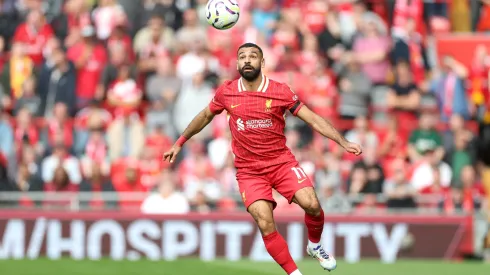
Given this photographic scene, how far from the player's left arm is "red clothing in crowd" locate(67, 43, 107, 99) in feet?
29.0

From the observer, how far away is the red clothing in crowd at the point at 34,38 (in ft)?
70.9

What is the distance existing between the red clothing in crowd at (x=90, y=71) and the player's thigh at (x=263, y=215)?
888 centimetres

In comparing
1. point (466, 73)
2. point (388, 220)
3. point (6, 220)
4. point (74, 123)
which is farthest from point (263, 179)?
point (466, 73)

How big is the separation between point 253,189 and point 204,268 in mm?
2735

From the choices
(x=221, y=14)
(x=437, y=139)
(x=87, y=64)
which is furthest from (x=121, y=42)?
(x=221, y=14)

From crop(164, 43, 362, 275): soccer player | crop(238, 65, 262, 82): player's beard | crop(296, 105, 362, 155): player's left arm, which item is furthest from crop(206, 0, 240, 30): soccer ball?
crop(296, 105, 362, 155): player's left arm

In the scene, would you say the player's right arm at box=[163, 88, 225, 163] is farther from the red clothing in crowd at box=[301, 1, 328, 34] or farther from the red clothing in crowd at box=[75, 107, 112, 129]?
the red clothing in crowd at box=[301, 1, 328, 34]

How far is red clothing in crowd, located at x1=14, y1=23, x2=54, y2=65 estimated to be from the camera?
21.6 metres

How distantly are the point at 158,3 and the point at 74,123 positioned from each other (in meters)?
2.85

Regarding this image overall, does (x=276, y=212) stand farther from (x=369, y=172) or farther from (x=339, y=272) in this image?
(x=339, y=272)

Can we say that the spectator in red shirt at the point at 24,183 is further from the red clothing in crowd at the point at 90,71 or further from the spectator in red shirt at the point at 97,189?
the red clothing in crowd at the point at 90,71

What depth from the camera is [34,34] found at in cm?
2178

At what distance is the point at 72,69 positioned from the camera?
821 inches

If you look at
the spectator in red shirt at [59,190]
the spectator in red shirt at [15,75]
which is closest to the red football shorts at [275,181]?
the spectator in red shirt at [59,190]
